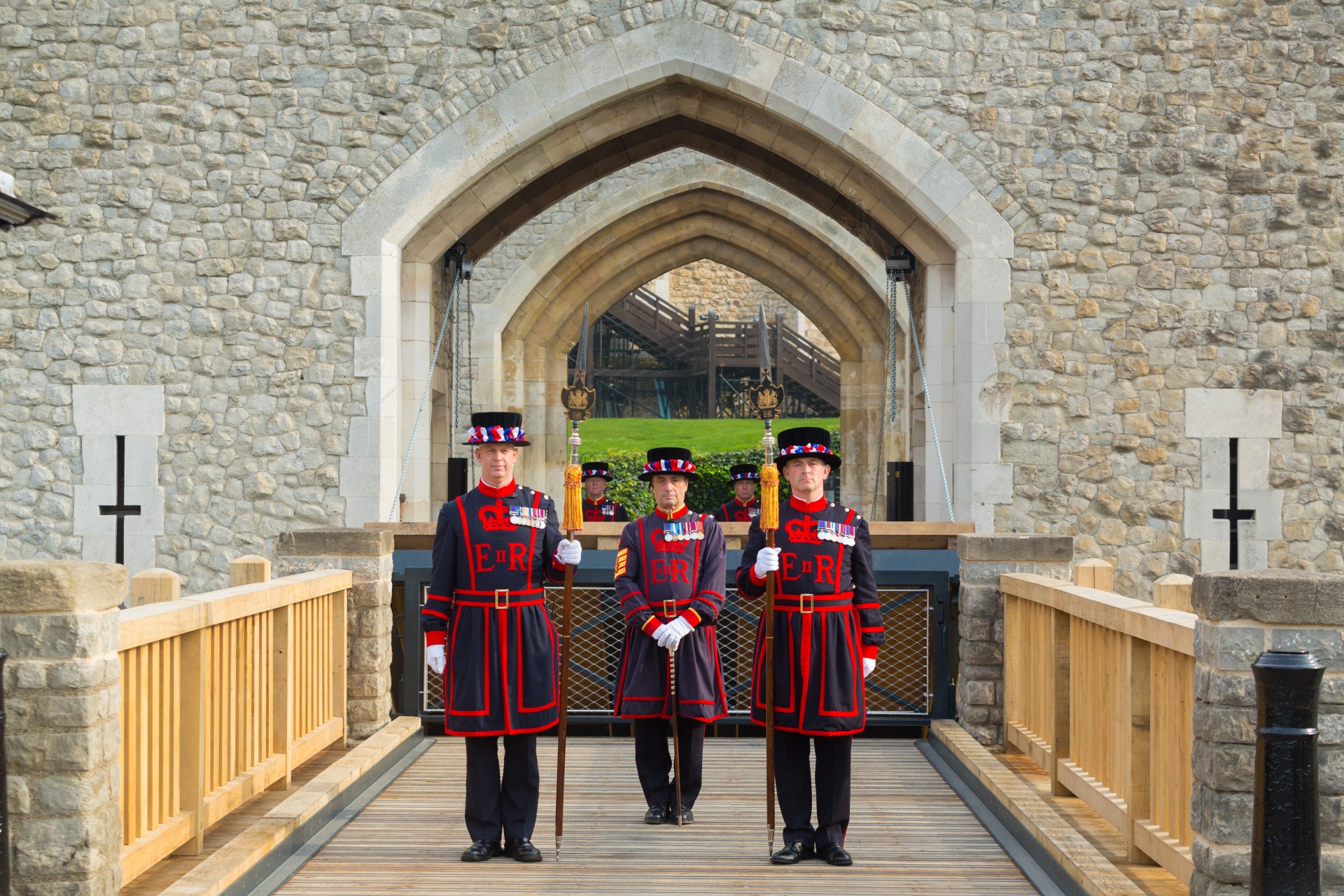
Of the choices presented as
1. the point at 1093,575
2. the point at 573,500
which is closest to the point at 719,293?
the point at 573,500

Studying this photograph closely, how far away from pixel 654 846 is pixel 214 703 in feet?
5.13

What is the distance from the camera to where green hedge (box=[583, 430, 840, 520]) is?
Answer: 20.0 m

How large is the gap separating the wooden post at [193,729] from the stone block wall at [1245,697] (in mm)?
2792

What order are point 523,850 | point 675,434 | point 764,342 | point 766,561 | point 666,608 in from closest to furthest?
point 766,561 → point 523,850 → point 666,608 → point 764,342 → point 675,434

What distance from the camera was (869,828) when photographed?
16.2ft

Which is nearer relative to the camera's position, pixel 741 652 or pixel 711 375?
pixel 741 652

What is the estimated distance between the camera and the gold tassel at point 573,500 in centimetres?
543

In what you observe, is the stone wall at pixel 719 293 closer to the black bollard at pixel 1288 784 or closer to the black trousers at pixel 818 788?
the black trousers at pixel 818 788

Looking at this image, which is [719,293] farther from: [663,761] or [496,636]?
[496,636]

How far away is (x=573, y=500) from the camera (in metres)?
5.53

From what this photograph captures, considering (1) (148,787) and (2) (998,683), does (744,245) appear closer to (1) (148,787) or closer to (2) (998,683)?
(2) (998,683)

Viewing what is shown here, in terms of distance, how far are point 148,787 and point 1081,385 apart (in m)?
6.98

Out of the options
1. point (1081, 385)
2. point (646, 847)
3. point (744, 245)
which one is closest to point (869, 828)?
point (646, 847)

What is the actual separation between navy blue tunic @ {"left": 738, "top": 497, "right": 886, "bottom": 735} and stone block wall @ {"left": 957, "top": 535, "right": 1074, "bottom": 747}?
1691 millimetres
